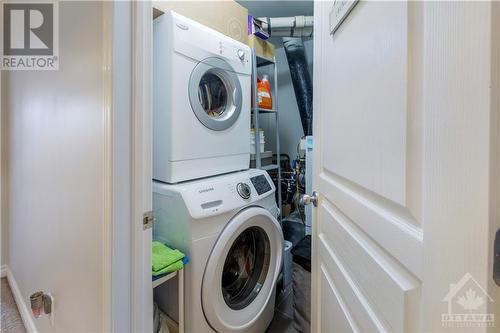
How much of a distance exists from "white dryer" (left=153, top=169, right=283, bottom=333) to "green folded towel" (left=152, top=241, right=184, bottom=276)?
61 mm

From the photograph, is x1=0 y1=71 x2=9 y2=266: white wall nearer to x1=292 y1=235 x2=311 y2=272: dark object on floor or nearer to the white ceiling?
the white ceiling

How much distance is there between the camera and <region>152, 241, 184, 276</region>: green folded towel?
1.09 metres

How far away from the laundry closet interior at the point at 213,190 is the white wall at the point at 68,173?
236 millimetres

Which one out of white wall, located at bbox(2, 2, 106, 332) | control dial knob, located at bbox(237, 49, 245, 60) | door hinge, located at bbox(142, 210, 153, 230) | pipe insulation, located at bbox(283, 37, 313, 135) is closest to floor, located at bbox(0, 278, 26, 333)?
white wall, located at bbox(2, 2, 106, 332)

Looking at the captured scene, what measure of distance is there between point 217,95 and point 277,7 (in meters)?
1.09

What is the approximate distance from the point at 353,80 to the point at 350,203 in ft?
1.11

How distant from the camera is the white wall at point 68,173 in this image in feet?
2.91

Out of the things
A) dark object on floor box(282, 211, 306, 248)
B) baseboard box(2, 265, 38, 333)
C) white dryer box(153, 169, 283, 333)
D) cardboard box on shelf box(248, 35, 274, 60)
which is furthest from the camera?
dark object on floor box(282, 211, 306, 248)

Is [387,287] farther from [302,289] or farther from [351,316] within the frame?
[302,289]

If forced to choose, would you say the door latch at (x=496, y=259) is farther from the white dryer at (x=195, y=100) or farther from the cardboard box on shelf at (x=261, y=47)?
the cardboard box on shelf at (x=261, y=47)

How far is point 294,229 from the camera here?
2.25 metres

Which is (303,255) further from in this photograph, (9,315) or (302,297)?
(9,315)

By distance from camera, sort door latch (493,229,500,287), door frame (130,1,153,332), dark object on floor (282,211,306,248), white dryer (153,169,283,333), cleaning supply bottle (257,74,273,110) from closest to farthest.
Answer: door latch (493,229,500,287), door frame (130,1,153,332), white dryer (153,169,283,333), cleaning supply bottle (257,74,273,110), dark object on floor (282,211,306,248)

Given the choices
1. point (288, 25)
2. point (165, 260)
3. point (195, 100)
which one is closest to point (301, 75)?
point (288, 25)
